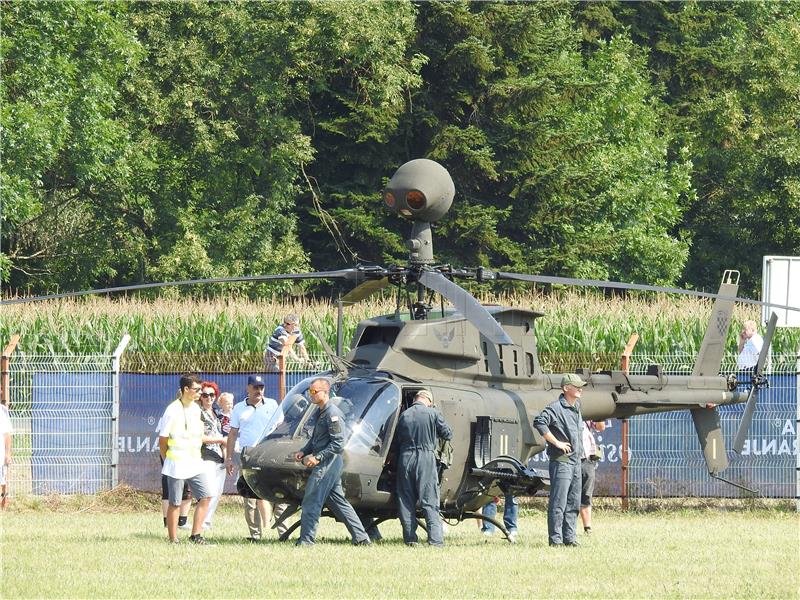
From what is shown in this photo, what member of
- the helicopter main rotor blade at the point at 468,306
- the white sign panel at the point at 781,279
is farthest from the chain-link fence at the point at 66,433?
the white sign panel at the point at 781,279

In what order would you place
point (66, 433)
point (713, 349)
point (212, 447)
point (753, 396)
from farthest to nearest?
1. point (66, 433)
2. point (713, 349)
3. point (753, 396)
4. point (212, 447)

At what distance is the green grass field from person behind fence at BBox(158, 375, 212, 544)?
0.53m

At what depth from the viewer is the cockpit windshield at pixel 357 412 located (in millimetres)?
15852

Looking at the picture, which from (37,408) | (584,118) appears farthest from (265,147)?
(37,408)

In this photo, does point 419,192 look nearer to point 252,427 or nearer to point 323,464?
point 323,464

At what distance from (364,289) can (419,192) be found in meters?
1.58

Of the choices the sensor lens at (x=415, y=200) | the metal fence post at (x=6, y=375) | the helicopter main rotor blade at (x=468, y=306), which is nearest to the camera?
the helicopter main rotor blade at (x=468, y=306)

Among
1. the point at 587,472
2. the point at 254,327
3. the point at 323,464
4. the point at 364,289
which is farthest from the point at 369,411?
the point at 254,327

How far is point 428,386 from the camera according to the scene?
16.4 meters

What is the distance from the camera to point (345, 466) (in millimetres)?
15688

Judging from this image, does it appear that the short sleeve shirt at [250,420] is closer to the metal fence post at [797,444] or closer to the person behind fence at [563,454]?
the person behind fence at [563,454]

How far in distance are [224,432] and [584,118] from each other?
36478 mm

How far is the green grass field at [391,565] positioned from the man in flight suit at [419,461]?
452 millimetres

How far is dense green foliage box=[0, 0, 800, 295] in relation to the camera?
43250 mm
